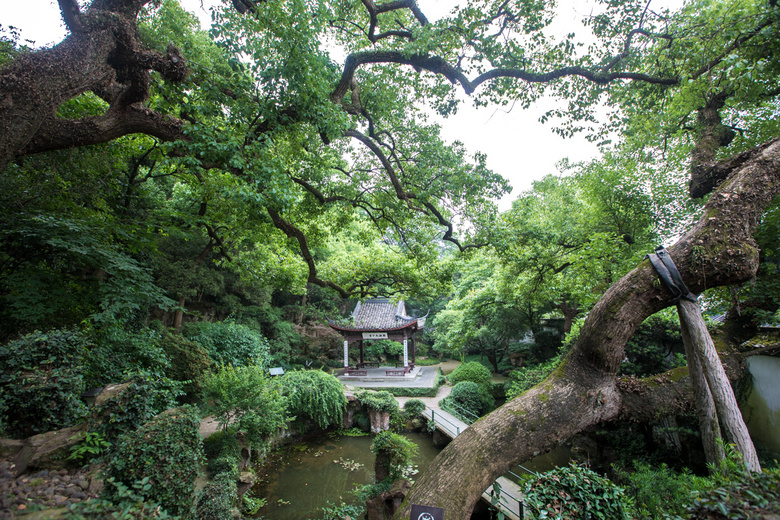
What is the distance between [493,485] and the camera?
3932 mm

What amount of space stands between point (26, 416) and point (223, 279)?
25.3 feet

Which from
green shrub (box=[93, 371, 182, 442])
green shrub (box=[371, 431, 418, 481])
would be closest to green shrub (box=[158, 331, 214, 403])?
green shrub (box=[93, 371, 182, 442])

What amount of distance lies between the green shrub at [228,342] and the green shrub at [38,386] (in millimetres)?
5182

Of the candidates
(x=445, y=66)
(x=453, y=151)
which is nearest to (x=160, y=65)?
(x=445, y=66)

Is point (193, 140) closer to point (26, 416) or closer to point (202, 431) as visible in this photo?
point (26, 416)

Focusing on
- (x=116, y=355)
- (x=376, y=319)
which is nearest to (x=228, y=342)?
(x=116, y=355)

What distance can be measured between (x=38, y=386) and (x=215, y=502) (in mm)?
2559

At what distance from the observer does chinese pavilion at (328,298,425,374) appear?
15133 millimetres

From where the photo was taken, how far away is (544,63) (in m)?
4.92

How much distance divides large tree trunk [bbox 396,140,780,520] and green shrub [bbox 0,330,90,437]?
4.05 metres

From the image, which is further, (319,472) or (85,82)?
(319,472)

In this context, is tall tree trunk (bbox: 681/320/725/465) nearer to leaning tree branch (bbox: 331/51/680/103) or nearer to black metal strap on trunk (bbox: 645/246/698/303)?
black metal strap on trunk (bbox: 645/246/698/303)

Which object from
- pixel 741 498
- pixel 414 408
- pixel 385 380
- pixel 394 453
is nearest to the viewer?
pixel 741 498

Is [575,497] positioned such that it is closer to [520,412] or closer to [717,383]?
[520,412]
